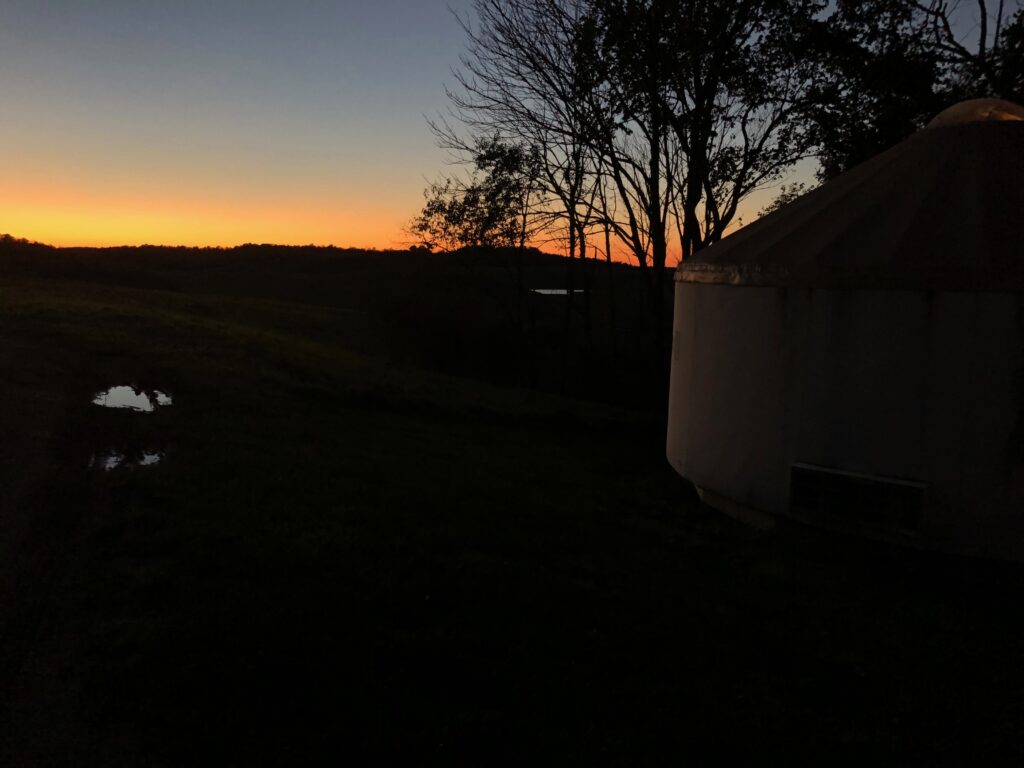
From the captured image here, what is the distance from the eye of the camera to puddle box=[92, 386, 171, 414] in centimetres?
998

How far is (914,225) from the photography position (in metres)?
6.21

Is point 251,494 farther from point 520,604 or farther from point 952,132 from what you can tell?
point 952,132

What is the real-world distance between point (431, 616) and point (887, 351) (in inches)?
149

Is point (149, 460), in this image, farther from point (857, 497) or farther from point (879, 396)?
point (879, 396)

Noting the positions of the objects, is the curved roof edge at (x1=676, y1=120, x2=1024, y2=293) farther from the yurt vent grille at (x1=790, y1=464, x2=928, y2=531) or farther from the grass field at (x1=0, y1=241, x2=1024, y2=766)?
the grass field at (x1=0, y1=241, x2=1024, y2=766)

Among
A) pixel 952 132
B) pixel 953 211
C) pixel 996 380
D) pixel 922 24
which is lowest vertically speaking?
pixel 996 380

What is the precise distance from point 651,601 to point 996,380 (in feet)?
9.19

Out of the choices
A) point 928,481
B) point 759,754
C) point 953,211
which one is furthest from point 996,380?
point 759,754

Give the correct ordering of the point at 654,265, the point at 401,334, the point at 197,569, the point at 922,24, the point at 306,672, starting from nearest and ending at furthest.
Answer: the point at 306,672 < the point at 197,569 < the point at 922,24 < the point at 654,265 < the point at 401,334

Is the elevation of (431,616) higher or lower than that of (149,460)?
lower

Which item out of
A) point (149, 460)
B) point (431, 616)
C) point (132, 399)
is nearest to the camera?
point (431, 616)

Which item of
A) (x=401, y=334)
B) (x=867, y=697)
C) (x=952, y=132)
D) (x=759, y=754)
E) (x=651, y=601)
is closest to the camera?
(x=759, y=754)

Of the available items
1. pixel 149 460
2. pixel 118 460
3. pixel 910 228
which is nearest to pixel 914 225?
pixel 910 228

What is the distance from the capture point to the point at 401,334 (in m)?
31.3
